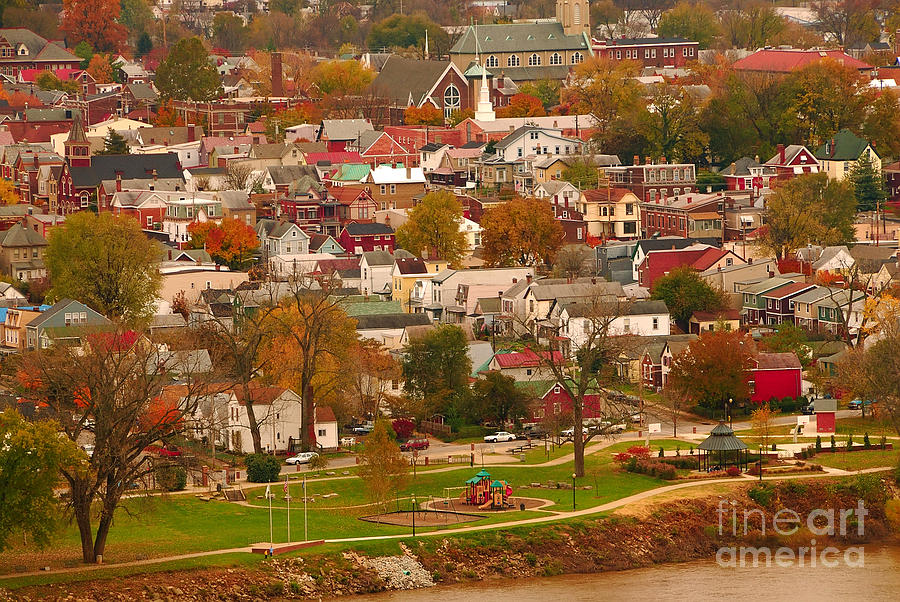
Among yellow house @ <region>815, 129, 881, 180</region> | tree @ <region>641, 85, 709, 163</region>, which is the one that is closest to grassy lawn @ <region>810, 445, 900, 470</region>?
yellow house @ <region>815, 129, 881, 180</region>

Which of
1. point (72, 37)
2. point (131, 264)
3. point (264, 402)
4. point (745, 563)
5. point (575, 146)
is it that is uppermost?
point (72, 37)

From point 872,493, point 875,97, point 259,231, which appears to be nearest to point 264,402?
point 872,493

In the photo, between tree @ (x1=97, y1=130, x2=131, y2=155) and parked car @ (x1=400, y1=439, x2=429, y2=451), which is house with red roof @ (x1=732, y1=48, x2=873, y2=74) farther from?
parked car @ (x1=400, y1=439, x2=429, y2=451)

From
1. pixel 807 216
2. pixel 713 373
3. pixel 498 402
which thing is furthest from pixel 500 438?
pixel 807 216

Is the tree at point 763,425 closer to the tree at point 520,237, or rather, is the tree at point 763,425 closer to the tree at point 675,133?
the tree at point 520,237

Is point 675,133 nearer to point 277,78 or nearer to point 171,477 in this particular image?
point 277,78

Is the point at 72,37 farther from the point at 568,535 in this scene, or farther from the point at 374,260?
the point at 568,535
